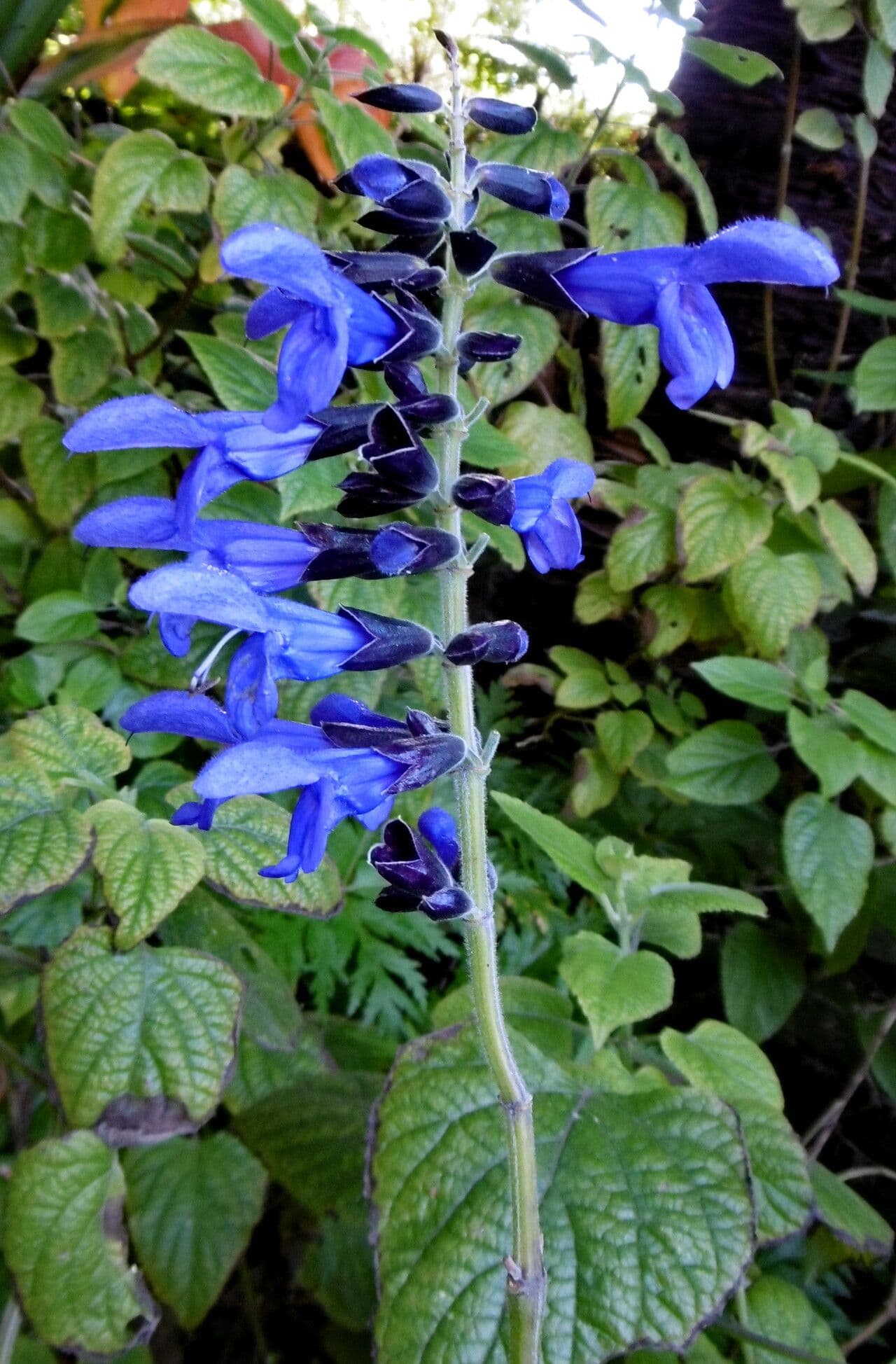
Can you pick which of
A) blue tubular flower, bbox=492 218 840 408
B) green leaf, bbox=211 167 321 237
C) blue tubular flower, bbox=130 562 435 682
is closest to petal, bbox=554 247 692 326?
blue tubular flower, bbox=492 218 840 408

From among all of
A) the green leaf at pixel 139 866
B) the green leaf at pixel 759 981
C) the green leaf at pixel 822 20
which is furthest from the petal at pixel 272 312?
the green leaf at pixel 822 20

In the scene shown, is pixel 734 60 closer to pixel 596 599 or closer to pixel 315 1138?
pixel 596 599

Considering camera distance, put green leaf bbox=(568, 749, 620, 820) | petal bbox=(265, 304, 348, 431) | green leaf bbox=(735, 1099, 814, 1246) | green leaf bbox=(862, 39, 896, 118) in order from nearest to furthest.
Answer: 1. petal bbox=(265, 304, 348, 431)
2. green leaf bbox=(735, 1099, 814, 1246)
3. green leaf bbox=(862, 39, 896, 118)
4. green leaf bbox=(568, 749, 620, 820)

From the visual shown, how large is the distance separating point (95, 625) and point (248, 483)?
0.86ft

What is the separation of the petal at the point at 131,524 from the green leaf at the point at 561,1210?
444 millimetres

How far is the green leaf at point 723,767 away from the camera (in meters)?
1.23

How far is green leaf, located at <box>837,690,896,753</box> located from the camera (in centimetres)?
109

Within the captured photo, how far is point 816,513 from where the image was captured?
1310 mm

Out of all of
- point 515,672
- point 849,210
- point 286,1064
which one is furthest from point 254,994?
point 849,210

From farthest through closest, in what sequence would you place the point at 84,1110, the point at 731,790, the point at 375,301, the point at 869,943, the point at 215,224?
1. the point at 869,943
2. the point at 731,790
3. the point at 215,224
4. the point at 84,1110
5. the point at 375,301

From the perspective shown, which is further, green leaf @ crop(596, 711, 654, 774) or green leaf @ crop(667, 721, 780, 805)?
green leaf @ crop(596, 711, 654, 774)

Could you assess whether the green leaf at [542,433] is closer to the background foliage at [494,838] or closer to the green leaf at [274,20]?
the background foliage at [494,838]

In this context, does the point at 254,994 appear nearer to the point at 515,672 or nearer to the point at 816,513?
the point at 515,672

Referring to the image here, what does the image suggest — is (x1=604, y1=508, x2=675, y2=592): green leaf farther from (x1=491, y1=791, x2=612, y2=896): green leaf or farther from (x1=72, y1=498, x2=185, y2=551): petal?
(x1=72, y1=498, x2=185, y2=551): petal
